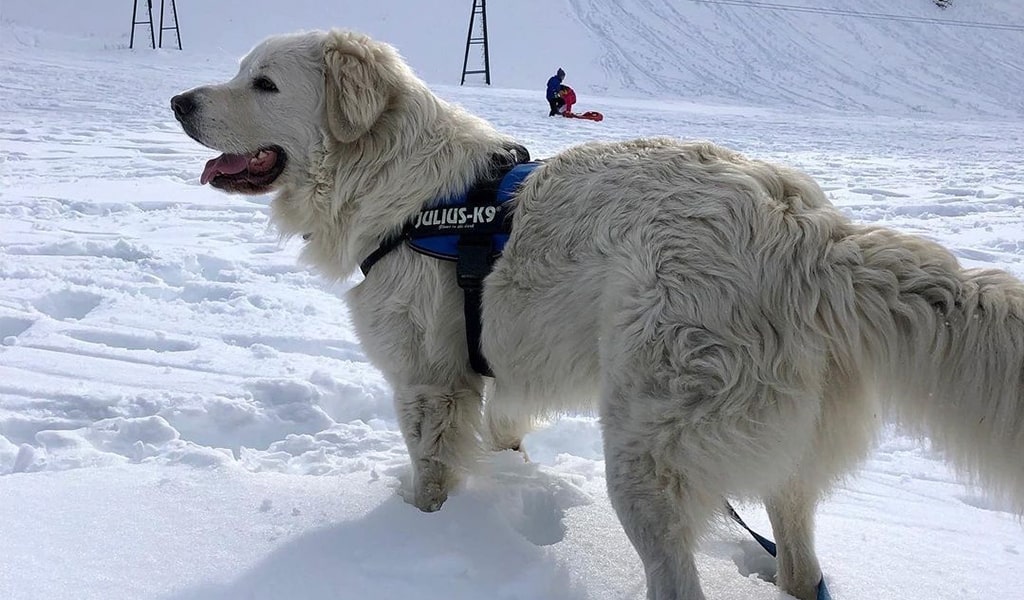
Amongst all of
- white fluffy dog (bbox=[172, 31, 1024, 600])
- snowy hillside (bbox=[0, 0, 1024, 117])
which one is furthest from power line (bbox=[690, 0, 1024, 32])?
white fluffy dog (bbox=[172, 31, 1024, 600])

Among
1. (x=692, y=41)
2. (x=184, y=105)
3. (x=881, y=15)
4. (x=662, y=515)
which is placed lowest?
(x=692, y=41)

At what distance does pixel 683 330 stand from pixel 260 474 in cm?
186

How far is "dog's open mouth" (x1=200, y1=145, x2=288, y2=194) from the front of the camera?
3.62 m

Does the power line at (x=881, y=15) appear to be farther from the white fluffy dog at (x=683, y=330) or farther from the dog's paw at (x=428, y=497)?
the dog's paw at (x=428, y=497)

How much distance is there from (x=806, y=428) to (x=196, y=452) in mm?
2404

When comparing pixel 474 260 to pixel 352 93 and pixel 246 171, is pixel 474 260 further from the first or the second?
pixel 246 171

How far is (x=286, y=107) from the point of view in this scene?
141 inches

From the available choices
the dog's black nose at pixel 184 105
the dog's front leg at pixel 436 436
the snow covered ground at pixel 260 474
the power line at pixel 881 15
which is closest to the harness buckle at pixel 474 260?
the dog's front leg at pixel 436 436

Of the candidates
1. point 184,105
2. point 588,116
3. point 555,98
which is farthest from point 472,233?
point 555,98

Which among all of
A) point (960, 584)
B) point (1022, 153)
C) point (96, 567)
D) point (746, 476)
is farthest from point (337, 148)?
point (1022, 153)

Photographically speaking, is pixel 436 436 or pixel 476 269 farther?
pixel 436 436

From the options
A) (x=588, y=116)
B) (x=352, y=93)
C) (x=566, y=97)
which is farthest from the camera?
(x=566, y=97)

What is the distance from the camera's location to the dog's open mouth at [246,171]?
3.62m

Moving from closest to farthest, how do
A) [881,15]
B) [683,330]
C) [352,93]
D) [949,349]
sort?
[949,349], [683,330], [352,93], [881,15]
